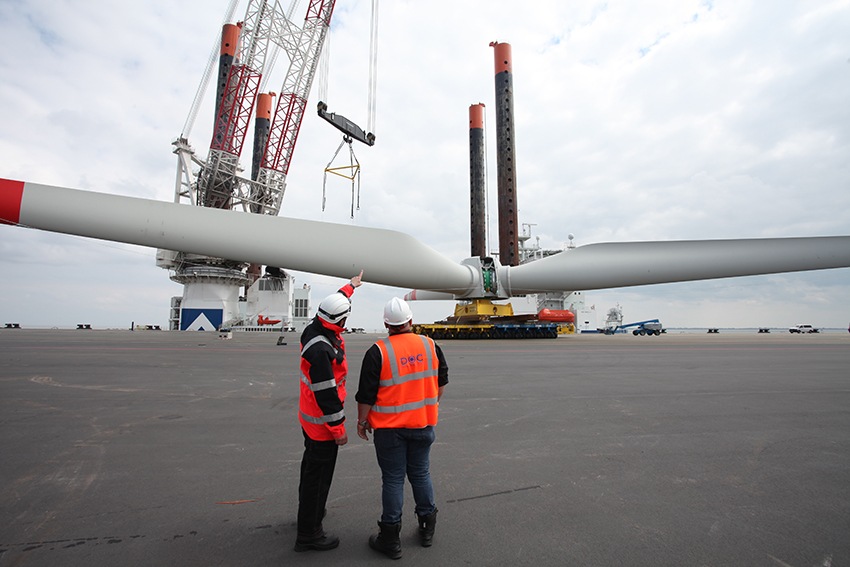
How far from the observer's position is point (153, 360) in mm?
9352

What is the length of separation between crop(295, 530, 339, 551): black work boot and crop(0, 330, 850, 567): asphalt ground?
0.15ft

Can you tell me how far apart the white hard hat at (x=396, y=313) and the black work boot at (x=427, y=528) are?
3.46 ft

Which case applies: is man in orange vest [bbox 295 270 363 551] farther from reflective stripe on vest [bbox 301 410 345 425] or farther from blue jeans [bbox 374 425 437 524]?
blue jeans [bbox 374 425 437 524]

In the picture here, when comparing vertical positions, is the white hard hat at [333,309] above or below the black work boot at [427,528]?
above

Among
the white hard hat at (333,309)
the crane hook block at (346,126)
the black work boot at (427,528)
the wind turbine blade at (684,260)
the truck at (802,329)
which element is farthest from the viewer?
the truck at (802,329)

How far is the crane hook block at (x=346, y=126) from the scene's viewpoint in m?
23.2

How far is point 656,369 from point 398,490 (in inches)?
317

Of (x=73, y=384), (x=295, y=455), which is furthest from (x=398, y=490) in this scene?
(x=73, y=384)

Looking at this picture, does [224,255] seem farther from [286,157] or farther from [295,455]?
[286,157]

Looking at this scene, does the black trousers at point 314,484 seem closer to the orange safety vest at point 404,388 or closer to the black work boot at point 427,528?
the orange safety vest at point 404,388

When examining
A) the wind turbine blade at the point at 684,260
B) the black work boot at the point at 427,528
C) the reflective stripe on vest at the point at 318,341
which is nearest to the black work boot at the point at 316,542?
the black work boot at the point at 427,528

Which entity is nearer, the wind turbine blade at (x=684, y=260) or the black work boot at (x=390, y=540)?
the black work boot at (x=390, y=540)

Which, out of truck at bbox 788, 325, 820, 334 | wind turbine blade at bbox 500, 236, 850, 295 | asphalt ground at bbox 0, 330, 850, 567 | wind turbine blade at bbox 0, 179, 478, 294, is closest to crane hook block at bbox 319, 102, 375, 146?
wind turbine blade at bbox 0, 179, 478, 294

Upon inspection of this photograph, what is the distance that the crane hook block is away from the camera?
23.2m
